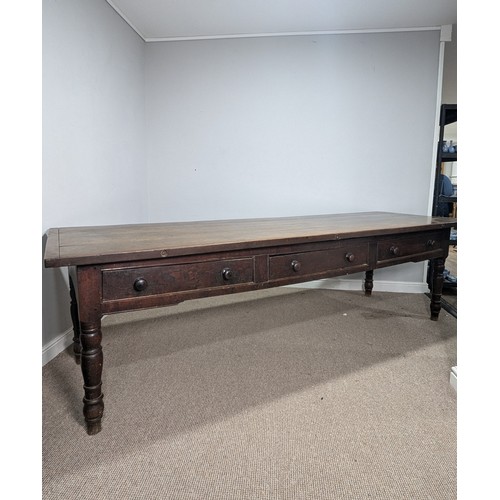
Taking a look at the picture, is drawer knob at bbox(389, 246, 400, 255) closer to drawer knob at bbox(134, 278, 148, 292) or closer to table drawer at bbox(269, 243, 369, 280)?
table drawer at bbox(269, 243, 369, 280)

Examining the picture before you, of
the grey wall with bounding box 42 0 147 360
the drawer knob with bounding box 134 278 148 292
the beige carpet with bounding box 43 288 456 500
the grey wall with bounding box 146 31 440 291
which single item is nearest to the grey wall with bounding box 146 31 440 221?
the grey wall with bounding box 146 31 440 291

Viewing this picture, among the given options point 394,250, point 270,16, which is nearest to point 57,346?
point 394,250

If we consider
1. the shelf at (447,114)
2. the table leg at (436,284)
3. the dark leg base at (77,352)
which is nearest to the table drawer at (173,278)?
the dark leg base at (77,352)

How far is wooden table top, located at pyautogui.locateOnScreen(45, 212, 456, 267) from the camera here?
1.24 metres

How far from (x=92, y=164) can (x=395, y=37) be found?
8.02ft

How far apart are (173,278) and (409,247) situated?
142 cm

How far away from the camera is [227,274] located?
143cm

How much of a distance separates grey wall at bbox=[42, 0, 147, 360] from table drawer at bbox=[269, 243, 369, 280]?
45.6 inches

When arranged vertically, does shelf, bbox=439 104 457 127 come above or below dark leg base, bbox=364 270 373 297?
above

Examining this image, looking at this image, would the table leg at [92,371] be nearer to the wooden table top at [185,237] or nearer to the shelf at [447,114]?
the wooden table top at [185,237]

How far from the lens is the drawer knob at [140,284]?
1282mm

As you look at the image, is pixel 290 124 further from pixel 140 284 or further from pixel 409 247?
pixel 140 284
